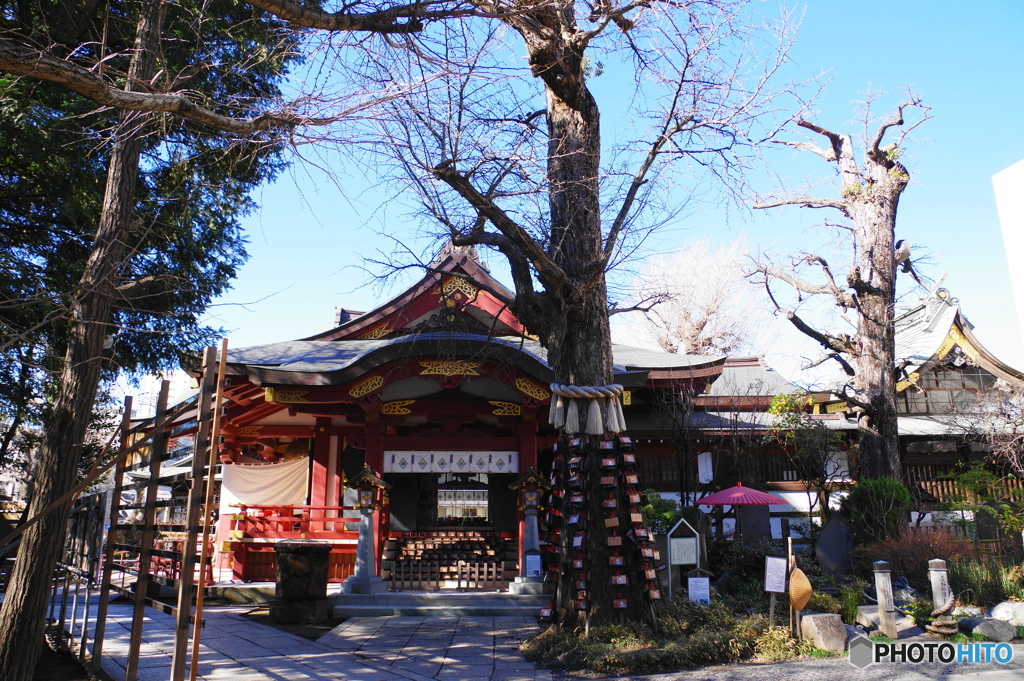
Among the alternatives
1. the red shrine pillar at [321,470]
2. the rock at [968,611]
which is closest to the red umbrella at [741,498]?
the rock at [968,611]

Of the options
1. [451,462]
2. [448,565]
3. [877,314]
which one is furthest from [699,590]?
[877,314]

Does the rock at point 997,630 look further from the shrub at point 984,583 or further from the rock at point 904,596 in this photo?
the shrub at point 984,583

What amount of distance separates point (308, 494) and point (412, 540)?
3611mm

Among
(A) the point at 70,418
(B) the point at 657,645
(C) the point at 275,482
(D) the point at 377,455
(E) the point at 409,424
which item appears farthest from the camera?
(C) the point at 275,482

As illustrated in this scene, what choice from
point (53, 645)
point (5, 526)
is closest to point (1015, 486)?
point (53, 645)

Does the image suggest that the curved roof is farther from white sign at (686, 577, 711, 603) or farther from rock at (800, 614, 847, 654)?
rock at (800, 614, 847, 654)

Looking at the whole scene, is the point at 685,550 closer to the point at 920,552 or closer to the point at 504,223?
the point at 920,552

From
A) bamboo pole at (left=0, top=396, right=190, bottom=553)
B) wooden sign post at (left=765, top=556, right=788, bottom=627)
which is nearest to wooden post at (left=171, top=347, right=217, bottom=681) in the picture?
bamboo pole at (left=0, top=396, right=190, bottom=553)

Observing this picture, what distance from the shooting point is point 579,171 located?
29.3ft

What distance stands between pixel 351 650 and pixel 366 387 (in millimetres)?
4774

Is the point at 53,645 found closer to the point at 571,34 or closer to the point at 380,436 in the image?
the point at 380,436

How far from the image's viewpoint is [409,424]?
48.0ft

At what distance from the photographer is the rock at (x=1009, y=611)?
28.9 feet

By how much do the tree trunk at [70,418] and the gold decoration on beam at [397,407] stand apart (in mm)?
5884
